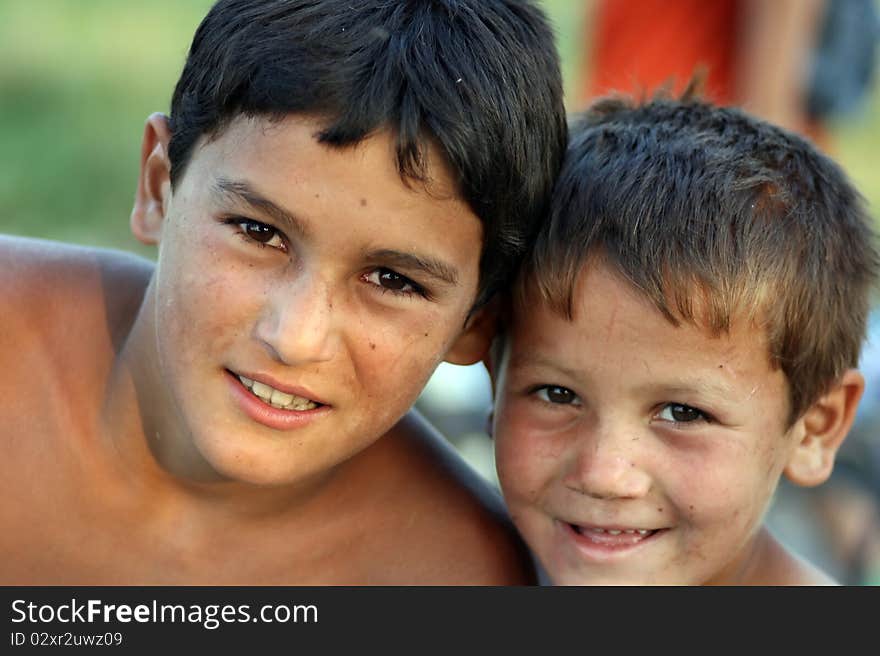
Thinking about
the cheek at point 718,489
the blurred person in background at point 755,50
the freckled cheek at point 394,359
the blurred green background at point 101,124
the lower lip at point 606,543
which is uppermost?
the blurred green background at point 101,124

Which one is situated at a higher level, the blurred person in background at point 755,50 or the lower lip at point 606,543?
the blurred person in background at point 755,50

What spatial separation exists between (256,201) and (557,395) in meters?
0.63

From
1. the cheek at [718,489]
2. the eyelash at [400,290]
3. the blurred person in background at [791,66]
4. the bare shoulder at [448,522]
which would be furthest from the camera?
the blurred person in background at [791,66]

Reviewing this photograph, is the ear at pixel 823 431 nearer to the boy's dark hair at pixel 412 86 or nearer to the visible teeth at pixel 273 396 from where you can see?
the boy's dark hair at pixel 412 86

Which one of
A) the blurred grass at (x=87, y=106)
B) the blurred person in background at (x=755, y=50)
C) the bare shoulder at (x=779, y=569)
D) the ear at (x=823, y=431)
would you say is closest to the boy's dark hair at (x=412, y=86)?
the ear at (x=823, y=431)

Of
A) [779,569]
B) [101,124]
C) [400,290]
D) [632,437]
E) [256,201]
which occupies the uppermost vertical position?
[101,124]

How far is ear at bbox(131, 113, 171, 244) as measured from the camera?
224 cm

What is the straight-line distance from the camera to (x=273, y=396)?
2.04 meters

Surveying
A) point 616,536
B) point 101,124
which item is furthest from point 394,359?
point 101,124

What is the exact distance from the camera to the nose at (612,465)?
211cm

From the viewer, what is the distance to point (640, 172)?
7.25ft

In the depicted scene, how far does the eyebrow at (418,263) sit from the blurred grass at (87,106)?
3.57 metres

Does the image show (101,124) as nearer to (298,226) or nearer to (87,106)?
(87,106)
